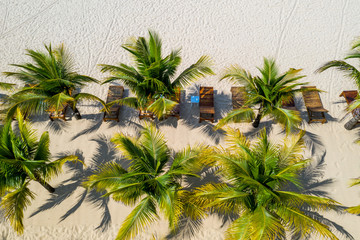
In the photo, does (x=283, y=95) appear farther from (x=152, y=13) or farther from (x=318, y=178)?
(x=152, y=13)

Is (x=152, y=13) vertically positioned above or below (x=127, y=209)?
above

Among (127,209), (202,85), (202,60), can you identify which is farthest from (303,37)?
(127,209)

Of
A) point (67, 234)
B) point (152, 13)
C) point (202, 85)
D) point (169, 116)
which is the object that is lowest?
point (67, 234)

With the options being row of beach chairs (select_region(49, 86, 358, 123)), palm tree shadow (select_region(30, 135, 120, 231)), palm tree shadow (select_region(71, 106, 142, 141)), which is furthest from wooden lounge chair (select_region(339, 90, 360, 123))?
palm tree shadow (select_region(30, 135, 120, 231))

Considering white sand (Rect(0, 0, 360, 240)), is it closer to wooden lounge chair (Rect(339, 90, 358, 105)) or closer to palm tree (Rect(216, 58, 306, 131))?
wooden lounge chair (Rect(339, 90, 358, 105))

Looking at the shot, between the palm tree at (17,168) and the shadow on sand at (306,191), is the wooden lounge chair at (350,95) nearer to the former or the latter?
the shadow on sand at (306,191)

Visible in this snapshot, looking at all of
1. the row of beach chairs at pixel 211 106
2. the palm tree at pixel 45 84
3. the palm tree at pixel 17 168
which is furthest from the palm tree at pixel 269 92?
the palm tree at pixel 17 168

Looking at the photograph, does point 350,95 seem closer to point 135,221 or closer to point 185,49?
point 185,49
